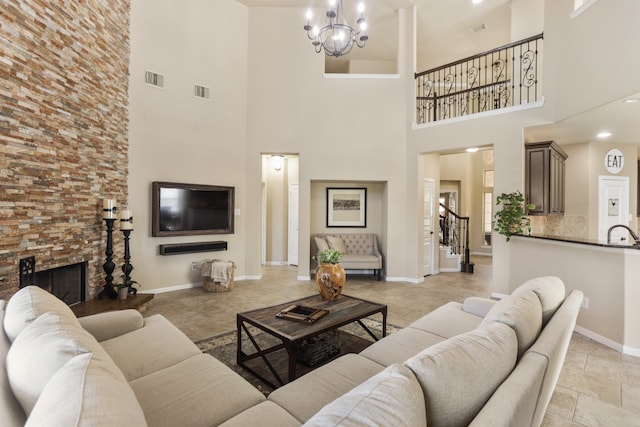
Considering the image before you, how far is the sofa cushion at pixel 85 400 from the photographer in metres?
0.70

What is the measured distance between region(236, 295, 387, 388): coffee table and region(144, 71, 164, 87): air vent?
4186 mm

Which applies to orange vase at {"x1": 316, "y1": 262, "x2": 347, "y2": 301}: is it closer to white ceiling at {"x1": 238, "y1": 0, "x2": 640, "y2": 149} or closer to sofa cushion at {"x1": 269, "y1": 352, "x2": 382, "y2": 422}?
sofa cushion at {"x1": 269, "y1": 352, "x2": 382, "y2": 422}

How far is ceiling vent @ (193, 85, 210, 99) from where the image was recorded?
536cm

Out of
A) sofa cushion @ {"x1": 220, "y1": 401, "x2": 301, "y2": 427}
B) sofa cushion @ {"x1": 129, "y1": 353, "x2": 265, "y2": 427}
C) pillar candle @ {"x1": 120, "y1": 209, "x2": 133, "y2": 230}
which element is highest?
pillar candle @ {"x1": 120, "y1": 209, "x2": 133, "y2": 230}

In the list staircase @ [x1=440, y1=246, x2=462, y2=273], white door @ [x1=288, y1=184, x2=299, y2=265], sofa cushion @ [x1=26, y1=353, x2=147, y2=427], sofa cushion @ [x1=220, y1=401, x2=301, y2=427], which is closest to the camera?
sofa cushion @ [x1=26, y1=353, x2=147, y2=427]

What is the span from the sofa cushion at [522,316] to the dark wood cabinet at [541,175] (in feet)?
12.1

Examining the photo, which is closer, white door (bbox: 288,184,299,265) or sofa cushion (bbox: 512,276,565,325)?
sofa cushion (bbox: 512,276,565,325)

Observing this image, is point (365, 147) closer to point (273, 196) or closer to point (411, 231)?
point (411, 231)

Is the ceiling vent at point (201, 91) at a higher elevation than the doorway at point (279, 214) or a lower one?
higher

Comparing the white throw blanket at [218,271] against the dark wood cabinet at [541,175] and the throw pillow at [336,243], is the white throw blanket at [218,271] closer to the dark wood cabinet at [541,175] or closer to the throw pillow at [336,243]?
the throw pillow at [336,243]

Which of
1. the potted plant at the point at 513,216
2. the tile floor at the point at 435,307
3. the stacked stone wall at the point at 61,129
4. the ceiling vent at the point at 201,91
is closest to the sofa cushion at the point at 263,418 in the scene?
the tile floor at the point at 435,307

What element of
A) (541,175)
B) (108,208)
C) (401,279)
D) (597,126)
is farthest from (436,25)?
(108,208)

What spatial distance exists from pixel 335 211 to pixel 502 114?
11.5ft

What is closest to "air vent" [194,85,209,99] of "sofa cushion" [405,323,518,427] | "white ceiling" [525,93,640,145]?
"white ceiling" [525,93,640,145]
